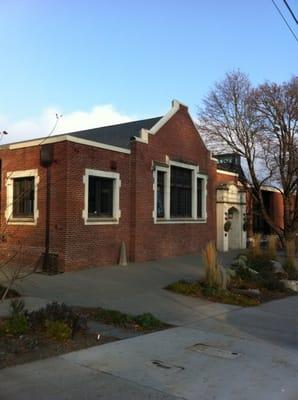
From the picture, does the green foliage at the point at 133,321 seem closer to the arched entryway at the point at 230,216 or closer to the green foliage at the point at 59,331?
the green foliage at the point at 59,331

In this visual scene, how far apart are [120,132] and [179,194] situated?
13.9 feet

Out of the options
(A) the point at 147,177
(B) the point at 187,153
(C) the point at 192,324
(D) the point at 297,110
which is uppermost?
(D) the point at 297,110

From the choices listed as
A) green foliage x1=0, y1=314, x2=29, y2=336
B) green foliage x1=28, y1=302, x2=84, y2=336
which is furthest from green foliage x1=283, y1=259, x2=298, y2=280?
green foliage x1=0, y1=314, x2=29, y2=336

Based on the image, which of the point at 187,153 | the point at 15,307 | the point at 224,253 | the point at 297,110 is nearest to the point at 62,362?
the point at 15,307

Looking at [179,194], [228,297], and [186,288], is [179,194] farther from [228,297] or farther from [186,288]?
[228,297]

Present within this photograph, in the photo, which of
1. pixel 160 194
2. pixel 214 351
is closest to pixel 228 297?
pixel 214 351

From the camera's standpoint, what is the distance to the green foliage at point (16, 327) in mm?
7590

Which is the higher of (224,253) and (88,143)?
(88,143)

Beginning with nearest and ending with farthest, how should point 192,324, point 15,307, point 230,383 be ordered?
1. point 230,383
2. point 15,307
3. point 192,324

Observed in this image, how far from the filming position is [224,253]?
2700 centimetres

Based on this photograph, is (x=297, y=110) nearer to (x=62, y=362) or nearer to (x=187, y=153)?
(x=187, y=153)

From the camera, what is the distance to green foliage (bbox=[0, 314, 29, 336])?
7.59 metres

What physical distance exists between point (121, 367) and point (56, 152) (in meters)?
11.9

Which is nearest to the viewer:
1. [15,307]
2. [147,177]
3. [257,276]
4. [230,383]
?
[230,383]
